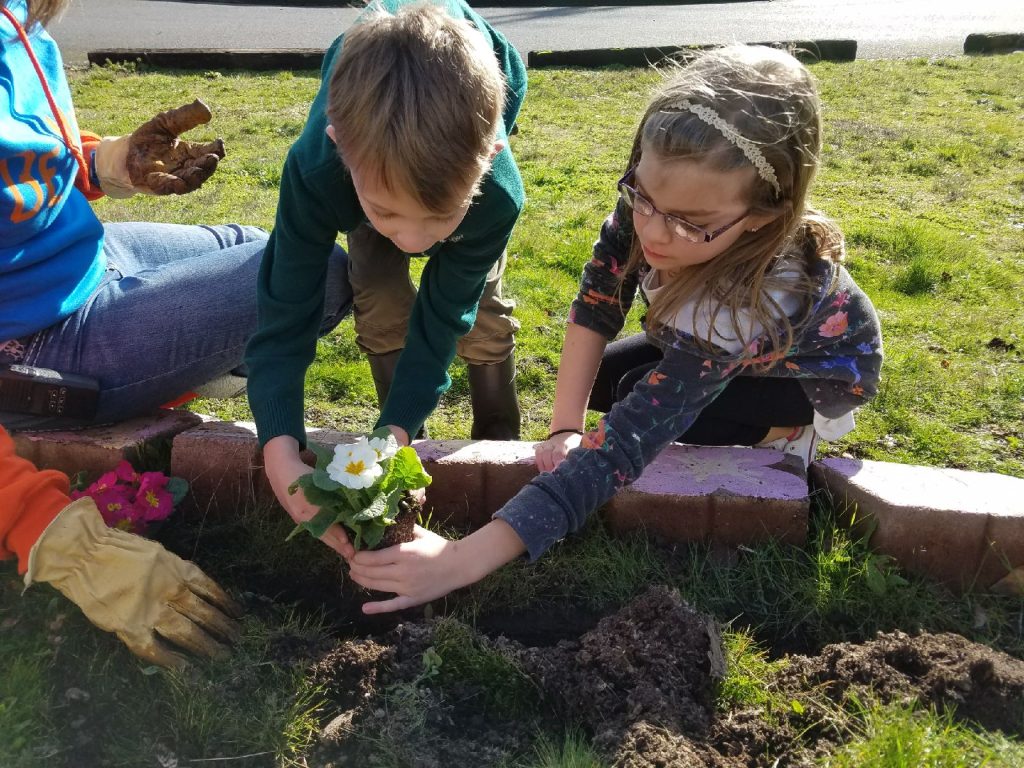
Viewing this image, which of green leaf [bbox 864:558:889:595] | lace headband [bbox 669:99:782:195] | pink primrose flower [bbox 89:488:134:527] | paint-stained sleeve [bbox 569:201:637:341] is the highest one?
lace headband [bbox 669:99:782:195]

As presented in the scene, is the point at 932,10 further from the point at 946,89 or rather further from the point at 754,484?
the point at 754,484

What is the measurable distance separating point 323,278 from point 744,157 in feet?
3.37

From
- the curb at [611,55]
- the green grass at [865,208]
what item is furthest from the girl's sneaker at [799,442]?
the curb at [611,55]

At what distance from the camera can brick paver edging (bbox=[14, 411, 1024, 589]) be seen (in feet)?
7.20

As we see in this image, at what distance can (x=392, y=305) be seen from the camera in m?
2.67

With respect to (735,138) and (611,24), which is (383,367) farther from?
(611,24)

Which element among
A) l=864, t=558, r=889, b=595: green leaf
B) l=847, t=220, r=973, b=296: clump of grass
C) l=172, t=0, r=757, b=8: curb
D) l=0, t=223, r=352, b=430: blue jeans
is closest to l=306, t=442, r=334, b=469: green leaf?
l=0, t=223, r=352, b=430: blue jeans

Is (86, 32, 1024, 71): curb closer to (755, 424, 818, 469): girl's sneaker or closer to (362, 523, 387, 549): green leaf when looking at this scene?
(755, 424, 818, 469): girl's sneaker

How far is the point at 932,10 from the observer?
12.4 m

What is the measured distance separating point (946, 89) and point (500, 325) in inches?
261

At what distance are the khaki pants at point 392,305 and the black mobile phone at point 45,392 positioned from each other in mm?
766

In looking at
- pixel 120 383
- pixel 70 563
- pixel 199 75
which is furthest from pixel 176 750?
pixel 199 75

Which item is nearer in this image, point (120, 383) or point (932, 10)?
point (120, 383)

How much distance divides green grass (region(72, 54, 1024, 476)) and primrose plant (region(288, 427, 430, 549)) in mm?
1339
